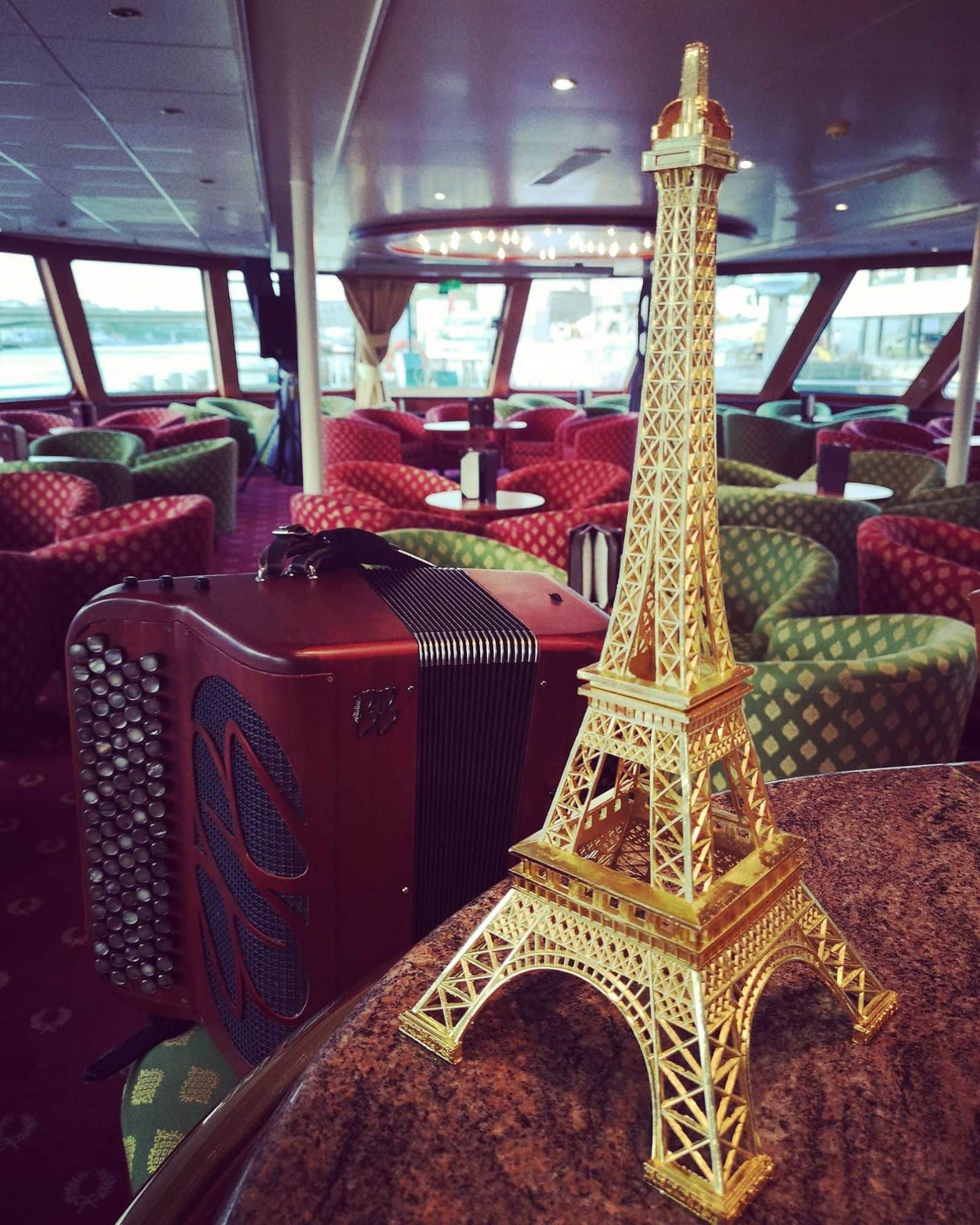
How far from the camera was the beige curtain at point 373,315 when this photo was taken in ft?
42.0

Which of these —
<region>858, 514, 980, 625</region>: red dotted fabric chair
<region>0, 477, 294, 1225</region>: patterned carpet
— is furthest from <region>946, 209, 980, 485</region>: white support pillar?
<region>0, 477, 294, 1225</region>: patterned carpet

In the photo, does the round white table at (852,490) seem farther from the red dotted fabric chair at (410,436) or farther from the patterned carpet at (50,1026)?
the red dotted fabric chair at (410,436)

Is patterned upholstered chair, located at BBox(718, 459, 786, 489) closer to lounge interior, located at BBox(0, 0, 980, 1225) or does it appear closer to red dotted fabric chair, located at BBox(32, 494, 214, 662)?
lounge interior, located at BBox(0, 0, 980, 1225)

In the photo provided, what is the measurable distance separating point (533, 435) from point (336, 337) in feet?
14.0

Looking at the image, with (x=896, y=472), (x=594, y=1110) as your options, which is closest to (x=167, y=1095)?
(x=594, y=1110)

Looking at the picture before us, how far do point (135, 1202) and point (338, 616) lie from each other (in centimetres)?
75

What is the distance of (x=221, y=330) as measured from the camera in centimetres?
1246

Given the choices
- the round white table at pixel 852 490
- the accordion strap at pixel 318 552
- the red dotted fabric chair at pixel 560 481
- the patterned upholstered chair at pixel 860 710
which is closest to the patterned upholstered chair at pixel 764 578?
the patterned upholstered chair at pixel 860 710

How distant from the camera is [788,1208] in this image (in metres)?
0.56

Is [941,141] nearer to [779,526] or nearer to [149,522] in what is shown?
[779,526]

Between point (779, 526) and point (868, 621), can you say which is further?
point (779, 526)

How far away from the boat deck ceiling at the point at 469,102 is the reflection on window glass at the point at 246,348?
458 centimetres

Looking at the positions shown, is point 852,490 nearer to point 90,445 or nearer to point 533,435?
point 90,445

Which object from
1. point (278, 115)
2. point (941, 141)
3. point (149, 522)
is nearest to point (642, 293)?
point (941, 141)
